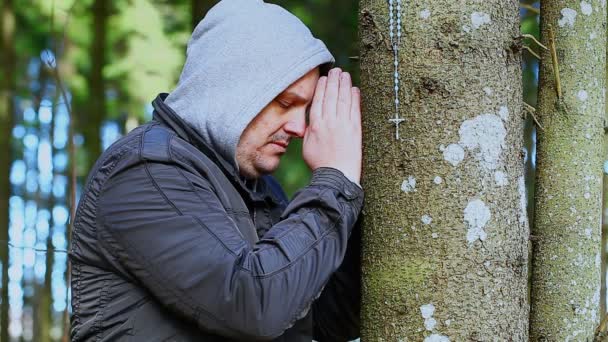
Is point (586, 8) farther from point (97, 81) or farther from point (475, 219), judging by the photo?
point (97, 81)

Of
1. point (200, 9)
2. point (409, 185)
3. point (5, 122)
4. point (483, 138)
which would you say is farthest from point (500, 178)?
point (5, 122)

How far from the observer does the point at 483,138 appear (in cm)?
199

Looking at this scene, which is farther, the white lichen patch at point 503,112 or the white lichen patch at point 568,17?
the white lichen patch at point 568,17

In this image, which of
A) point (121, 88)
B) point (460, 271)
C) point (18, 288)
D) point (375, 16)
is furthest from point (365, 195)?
point (18, 288)

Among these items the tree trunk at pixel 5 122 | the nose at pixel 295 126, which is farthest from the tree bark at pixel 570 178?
the tree trunk at pixel 5 122

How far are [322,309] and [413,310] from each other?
1.89ft

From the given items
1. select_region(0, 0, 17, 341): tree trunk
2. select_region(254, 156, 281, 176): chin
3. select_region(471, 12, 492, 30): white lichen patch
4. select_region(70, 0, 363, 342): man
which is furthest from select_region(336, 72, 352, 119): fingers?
select_region(0, 0, 17, 341): tree trunk

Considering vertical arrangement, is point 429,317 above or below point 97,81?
below

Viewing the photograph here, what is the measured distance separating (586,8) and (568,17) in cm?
6

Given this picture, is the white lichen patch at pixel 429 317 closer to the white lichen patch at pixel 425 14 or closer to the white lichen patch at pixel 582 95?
the white lichen patch at pixel 425 14

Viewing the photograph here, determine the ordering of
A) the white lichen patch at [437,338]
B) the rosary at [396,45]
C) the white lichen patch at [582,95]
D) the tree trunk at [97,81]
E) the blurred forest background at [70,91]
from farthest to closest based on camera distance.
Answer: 1. the tree trunk at [97,81]
2. the blurred forest background at [70,91]
3. the white lichen patch at [582,95]
4. the rosary at [396,45]
5. the white lichen patch at [437,338]

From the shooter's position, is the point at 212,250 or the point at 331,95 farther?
the point at 331,95

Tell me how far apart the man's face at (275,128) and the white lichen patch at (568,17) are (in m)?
0.81

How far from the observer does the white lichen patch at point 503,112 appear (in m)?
Result: 2.03
